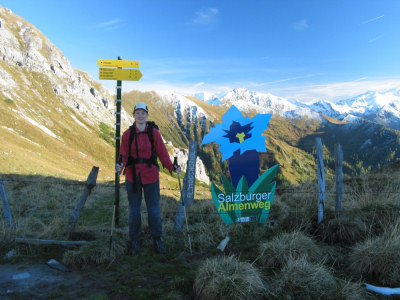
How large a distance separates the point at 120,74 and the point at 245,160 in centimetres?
448

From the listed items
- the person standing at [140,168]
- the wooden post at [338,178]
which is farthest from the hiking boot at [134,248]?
the wooden post at [338,178]

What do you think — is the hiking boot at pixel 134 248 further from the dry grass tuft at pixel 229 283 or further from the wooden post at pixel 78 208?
the dry grass tuft at pixel 229 283

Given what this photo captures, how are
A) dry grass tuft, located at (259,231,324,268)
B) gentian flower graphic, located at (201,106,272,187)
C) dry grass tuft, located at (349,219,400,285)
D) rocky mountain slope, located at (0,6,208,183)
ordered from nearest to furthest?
dry grass tuft, located at (349,219,400,285), dry grass tuft, located at (259,231,324,268), gentian flower graphic, located at (201,106,272,187), rocky mountain slope, located at (0,6,208,183)

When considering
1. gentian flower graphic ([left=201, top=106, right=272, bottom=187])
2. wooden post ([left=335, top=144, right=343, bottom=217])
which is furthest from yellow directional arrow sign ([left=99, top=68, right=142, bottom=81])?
wooden post ([left=335, top=144, right=343, bottom=217])

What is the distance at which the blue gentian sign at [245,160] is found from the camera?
24.4 ft

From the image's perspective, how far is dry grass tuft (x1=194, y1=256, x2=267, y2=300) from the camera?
3.40 m

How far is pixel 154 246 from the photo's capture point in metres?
5.47

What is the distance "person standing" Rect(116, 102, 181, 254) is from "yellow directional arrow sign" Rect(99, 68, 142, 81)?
177 centimetres

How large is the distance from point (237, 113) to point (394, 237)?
4.91 m

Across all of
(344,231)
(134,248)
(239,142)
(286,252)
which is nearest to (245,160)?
(239,142)

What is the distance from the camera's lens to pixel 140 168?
207 inches

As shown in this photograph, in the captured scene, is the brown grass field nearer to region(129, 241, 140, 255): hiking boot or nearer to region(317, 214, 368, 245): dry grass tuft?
region(317, 214, 368, 245): dry grass tuft

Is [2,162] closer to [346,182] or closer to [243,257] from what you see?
[243,257]

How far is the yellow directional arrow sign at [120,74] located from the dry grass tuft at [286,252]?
5.37 meters
